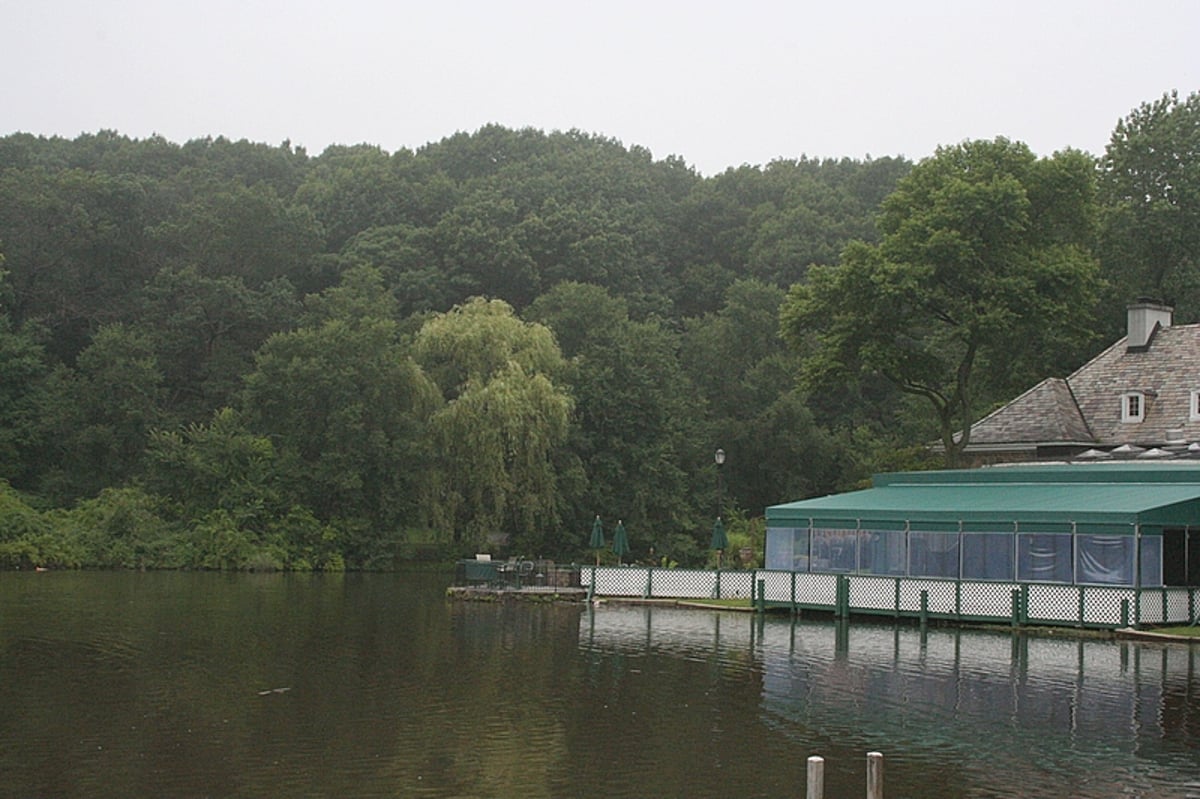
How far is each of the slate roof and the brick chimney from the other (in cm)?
15

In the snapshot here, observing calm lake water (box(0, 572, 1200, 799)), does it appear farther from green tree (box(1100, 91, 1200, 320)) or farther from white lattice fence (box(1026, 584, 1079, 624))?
green tree (box(1100, 91, 1200, 320))

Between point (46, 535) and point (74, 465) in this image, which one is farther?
point (74, 465)

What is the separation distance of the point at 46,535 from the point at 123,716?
41775mm

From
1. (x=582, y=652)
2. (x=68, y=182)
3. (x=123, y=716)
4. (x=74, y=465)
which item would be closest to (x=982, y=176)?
(x=582, y=652)

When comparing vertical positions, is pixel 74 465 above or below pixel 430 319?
below

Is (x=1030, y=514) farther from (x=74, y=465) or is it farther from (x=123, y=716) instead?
(x=74, y=465)

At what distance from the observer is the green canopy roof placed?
3578cm

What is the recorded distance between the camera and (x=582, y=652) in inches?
1207

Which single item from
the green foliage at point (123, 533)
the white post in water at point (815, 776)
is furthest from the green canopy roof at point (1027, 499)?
the green foliage at point (123, 533)

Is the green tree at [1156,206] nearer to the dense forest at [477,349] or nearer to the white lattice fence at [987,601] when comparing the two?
the dense forest at [477,349]

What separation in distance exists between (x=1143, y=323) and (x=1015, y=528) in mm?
19206

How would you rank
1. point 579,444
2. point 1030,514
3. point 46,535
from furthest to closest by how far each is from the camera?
point 579,444, point 46,535, point 1030,514

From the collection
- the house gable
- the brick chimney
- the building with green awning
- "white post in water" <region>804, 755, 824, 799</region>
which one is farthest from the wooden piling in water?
the brick chimney

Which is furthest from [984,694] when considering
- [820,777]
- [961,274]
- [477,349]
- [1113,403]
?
[477,349]
